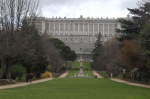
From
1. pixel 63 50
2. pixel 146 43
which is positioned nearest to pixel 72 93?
pixel 146 43

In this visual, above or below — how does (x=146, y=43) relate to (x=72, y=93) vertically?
above

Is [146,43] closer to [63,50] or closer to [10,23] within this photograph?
[10,23]

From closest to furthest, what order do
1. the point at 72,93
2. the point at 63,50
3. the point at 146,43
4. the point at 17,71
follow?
the point at 72,93, the point at 146,43, the point at 17,71, the point at 63,50

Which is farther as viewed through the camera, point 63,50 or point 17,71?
point 63,50

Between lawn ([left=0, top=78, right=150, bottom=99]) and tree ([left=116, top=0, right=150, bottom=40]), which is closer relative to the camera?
lawn ([left=0, top=78, right=150, bottom=99])

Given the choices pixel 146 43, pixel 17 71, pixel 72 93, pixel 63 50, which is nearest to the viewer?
pixel 72 93

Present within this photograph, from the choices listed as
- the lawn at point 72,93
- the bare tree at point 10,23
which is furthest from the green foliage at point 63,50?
the lawn at point 72,93

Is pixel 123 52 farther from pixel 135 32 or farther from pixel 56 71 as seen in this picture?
pixel 56 71

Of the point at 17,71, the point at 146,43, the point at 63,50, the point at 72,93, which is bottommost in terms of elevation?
the point at 72,93

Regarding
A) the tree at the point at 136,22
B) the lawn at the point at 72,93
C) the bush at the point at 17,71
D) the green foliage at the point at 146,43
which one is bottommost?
the lawn at the point at 72,93

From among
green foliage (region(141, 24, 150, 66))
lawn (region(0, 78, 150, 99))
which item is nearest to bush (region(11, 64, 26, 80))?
lawn (region(0, 78, 150, 99))

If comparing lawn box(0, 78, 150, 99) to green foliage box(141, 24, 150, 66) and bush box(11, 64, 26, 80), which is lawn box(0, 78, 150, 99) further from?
bush box(11, 64, 26, 80)

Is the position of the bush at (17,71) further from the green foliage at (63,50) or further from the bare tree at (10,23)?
the green foliage at (63,50)

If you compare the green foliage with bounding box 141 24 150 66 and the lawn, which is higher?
the green foliage with bounding box 141 24 150 66
